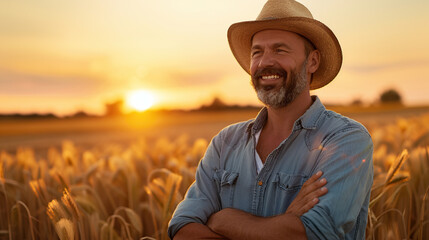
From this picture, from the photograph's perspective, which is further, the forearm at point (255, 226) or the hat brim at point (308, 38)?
the hat brim at point (308, 38)

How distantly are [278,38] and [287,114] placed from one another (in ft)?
1.65

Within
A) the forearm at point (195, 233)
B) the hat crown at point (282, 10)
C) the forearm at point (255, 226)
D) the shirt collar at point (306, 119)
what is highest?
the hat crown at point (282, 10)

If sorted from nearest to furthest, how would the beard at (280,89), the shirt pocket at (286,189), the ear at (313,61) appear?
the shirt pocket at (286,189)
the beard at (280,89)
the ear at (313,61)

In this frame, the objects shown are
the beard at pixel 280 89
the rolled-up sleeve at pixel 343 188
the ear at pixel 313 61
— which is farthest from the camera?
the ear at pixel 313 61

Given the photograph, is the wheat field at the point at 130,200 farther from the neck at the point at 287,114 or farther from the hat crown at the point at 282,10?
the hat crown at the point at 282,10

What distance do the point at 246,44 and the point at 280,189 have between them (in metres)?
1.27

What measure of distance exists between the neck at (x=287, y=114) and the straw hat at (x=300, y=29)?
0.35 m

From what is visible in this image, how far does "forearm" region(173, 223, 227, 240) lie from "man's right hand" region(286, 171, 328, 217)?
473 mm

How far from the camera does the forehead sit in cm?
260

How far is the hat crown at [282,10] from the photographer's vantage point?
2570mm

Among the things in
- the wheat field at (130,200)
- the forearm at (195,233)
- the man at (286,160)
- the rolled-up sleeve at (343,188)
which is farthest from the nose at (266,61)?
the forearm at (195,233)

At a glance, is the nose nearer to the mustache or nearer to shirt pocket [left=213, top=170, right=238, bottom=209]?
the mustache

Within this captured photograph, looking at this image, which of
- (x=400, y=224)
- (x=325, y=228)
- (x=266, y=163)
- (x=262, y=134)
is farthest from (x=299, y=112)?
(x=400, y=224)

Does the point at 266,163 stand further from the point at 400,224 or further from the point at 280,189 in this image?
the point at 400,224
